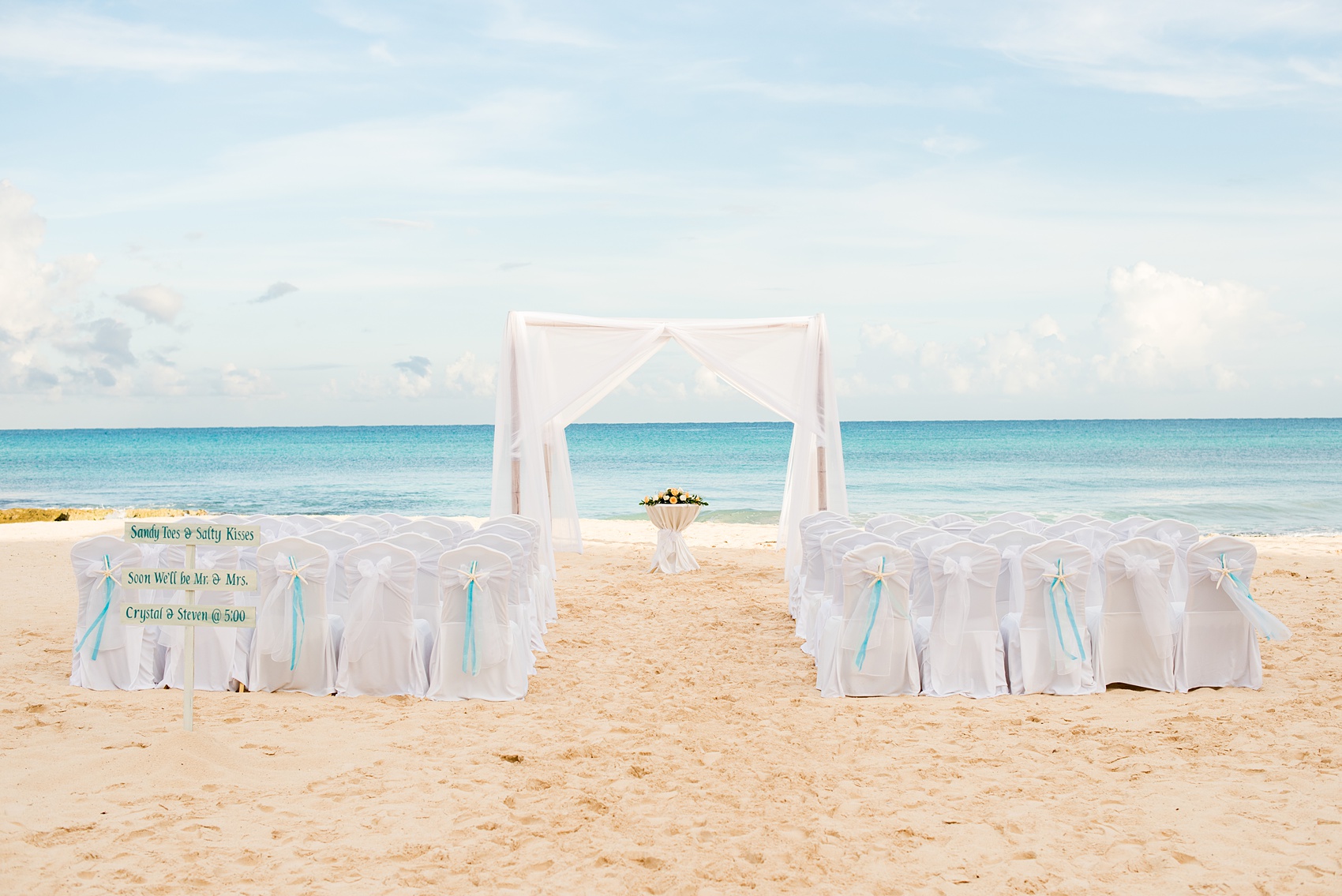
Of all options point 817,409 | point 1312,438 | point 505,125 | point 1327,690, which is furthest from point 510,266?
point 1312,438

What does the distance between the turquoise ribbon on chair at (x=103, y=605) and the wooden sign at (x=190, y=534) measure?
110 centimetres

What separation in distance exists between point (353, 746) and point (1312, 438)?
172ft

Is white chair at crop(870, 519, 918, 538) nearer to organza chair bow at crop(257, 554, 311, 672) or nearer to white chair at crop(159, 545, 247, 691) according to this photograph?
organza chair bow at crop(257, 554, 311, 672)

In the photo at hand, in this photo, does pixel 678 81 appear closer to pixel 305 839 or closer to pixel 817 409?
pixel 817 409

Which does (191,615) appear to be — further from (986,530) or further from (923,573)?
(986,530)

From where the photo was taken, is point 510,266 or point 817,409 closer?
point 817,409

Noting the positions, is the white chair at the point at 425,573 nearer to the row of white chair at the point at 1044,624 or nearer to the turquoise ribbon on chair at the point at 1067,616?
the row of white chair at the point at 1044,624

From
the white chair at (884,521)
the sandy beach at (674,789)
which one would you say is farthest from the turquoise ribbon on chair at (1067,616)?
the white chair at (884,521)

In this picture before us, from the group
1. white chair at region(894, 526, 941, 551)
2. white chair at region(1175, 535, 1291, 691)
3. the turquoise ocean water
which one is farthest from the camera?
the turquoise ocean water

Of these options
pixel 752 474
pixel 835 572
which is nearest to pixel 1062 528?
pixel 835 572

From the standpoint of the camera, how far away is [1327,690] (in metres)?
5.00

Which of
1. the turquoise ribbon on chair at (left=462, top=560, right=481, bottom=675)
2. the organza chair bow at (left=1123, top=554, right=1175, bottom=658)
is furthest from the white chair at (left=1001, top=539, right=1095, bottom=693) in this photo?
the turquoise ribbon on chair at (left=462, top=560, right=481, bottom=675)

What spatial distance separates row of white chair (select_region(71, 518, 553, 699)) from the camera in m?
4.89

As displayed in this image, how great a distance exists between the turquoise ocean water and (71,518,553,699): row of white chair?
13.2 metres
